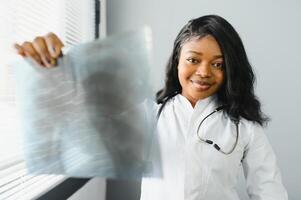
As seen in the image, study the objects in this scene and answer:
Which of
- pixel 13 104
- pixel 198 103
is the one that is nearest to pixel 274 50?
pixel 198 103

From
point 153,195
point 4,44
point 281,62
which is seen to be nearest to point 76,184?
point 153,195

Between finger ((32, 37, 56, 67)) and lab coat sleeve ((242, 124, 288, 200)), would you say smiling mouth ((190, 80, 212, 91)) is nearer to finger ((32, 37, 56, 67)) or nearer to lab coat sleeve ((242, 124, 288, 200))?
lab coat sleeve ((242, 124, 288, 200))

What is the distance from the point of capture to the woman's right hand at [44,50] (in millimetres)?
411

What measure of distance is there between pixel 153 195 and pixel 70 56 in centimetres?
43

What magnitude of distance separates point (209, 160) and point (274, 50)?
716 millimetres

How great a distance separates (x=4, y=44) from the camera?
25.7 inches

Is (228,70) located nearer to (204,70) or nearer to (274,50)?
(204,70)

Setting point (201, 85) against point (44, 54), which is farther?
point (201, 85)

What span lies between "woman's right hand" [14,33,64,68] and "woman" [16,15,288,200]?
0.94 feet

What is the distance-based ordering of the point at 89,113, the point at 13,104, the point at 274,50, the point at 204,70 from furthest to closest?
1. the point at 274,50
2. the point at 13,104
3. the point at 204,70
4. the point at 89,113

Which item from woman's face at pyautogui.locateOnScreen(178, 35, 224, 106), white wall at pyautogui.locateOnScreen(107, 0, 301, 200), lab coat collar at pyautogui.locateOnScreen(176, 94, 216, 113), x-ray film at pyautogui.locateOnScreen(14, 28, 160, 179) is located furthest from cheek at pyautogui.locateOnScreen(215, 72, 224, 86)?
white wall at pyautogui.locateOnScreen(107, 0, 301, 200)

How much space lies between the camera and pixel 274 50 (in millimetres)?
1179

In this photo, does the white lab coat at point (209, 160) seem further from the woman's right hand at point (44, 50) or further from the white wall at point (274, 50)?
the white wall at point (274, 50)

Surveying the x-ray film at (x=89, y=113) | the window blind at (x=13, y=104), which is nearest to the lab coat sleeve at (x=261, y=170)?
the x-ray film at (x=89, y=113)
